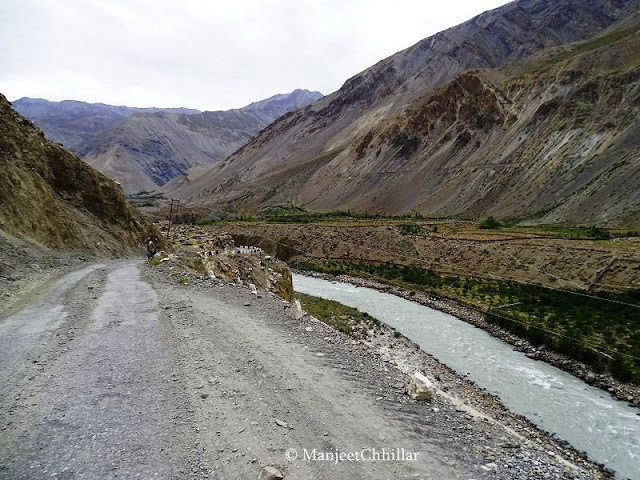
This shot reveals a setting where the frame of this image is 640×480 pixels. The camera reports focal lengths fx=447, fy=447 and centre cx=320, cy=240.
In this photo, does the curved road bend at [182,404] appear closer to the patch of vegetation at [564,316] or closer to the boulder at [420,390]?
the boulder at [420,390]

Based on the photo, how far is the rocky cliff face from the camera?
20.9 m

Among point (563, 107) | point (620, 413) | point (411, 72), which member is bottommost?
point (620, 413)

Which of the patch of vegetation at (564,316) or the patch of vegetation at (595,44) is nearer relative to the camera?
the patch of vegetation at (564,316)

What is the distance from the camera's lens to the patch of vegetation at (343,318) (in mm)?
23453

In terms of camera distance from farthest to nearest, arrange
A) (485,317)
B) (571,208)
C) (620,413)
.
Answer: (571,208) < (485,317) < (620,413)

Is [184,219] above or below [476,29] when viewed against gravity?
below

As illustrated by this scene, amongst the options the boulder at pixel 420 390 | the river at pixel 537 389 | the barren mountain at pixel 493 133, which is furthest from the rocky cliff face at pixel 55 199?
the barren mountain at pixel 493 133

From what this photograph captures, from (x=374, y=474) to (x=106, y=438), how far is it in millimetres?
3707

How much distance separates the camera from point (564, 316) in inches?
1038

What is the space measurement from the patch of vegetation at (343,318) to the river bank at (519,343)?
696 cm

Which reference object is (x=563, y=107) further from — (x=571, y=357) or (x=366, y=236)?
(x=571, y=357)

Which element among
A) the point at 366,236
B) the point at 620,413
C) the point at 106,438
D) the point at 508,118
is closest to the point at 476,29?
the point at 508,118

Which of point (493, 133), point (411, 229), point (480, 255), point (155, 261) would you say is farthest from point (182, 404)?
point (493, 133)

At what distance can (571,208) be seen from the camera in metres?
60.5
